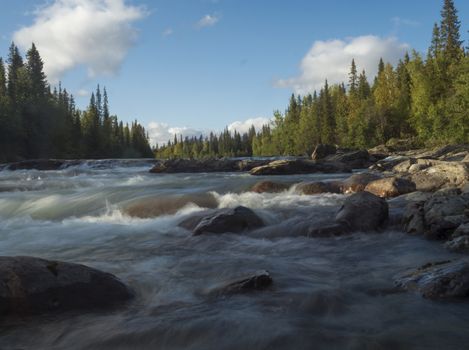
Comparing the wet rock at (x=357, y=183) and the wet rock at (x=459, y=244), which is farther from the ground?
the wet rock at (x=357, y=183)

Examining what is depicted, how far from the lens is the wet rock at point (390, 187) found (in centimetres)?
1351

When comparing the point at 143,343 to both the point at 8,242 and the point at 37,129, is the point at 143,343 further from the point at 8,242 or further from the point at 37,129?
the point at 37,129

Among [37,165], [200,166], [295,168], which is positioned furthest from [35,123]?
[295,168]

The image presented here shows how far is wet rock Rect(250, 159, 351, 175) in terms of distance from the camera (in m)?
25.8

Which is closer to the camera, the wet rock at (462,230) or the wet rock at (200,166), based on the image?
the wet rock at (462,230)

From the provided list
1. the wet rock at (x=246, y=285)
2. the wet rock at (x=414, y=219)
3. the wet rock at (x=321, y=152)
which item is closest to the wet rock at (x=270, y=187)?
the wet rock at (x=414, y=219)

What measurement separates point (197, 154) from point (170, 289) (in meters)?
159

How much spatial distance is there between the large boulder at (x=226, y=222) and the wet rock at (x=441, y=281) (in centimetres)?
459

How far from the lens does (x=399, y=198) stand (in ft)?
40.6

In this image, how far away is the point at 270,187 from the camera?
15602 millimetres

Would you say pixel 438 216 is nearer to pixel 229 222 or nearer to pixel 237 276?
pixel 229 222

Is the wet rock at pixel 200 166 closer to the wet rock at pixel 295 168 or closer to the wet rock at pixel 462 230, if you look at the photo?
the wet rock at pixel 295 168

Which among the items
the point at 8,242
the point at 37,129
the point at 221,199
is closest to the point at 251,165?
the point at 221,199

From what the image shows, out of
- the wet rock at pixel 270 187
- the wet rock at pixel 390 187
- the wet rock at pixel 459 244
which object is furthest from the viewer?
the wet rock at pixel 270 187
